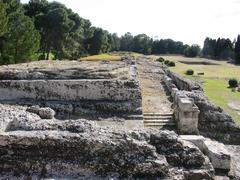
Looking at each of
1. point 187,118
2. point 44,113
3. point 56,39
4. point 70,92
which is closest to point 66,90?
point 70,92

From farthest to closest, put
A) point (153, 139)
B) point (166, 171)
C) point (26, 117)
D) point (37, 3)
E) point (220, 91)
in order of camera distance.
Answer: point (37, 3) < point (220, 91) < point (26, 117) < point (153, 139) < point (166, 171)

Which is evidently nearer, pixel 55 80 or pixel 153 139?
pixel 153 139

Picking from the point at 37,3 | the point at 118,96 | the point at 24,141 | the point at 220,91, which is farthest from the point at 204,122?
the point at 37,3

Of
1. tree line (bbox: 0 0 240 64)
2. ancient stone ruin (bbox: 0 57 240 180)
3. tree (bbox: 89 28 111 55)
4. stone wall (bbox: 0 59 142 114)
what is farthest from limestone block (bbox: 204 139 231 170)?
tree (bbox: 89 28 111 55)

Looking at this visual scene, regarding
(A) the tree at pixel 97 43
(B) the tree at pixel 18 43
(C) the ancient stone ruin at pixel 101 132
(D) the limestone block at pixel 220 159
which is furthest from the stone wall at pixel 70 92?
(A) the tree at pixel 97 43

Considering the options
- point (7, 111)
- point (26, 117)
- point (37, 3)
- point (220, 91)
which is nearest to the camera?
point (26, 117)

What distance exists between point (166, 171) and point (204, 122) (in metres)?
6.61

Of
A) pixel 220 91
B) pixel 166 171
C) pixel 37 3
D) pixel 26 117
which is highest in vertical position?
pixel 37 3

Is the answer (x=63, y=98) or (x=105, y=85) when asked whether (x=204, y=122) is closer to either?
(x=105, y=85)

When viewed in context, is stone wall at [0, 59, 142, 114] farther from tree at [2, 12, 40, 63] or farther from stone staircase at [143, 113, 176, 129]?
tree at [2, 12, 40, 63]

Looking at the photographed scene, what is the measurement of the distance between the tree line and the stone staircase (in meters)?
16.1

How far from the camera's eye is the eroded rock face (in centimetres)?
586

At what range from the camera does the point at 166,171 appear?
5895mm

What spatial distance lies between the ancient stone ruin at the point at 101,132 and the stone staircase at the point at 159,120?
3 cm
